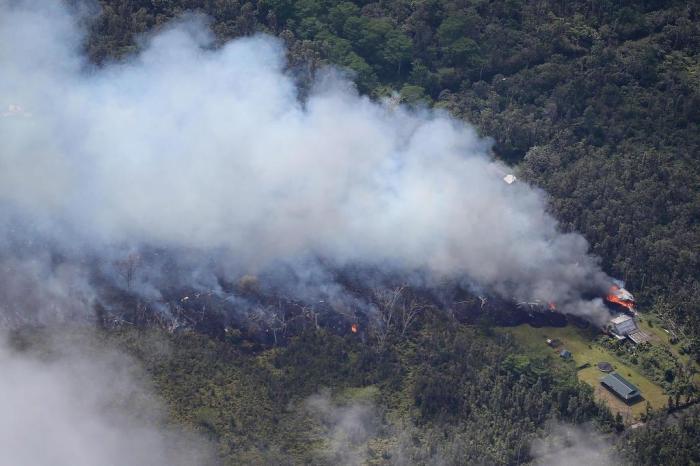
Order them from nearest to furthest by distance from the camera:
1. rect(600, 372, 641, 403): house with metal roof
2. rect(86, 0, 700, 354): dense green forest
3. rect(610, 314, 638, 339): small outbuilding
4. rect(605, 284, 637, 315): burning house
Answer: rect(600, 372, 641, 403): house with metal roof, rect(610, 314, 638, 339): small outbuilding, rect(605, 284, 637, 315): burning house, rect(86, 0, 700, 354): dense green forest

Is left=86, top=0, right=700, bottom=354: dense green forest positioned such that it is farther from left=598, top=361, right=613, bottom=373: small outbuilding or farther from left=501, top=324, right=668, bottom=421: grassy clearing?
left=598, top=361, right=613, bottom=373: small outbuilding

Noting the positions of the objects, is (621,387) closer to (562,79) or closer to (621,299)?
(621,299)

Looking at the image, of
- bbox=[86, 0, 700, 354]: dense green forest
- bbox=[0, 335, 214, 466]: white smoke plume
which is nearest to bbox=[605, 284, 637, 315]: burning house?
bbox=[86, 0, 700, 354]: dense green forest

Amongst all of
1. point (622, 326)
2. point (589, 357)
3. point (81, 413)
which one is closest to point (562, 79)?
point (622, 326)

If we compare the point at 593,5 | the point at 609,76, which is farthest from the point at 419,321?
the point at 593,5

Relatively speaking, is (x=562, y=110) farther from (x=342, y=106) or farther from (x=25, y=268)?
(x=25, y=268)

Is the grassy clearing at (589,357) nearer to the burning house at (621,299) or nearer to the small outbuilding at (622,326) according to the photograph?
the small outbuilding at (622,326)
